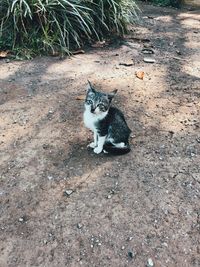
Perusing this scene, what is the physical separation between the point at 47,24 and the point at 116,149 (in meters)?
3.01

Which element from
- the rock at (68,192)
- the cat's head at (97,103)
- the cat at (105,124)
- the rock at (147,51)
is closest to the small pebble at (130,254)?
the rock at (68,192)

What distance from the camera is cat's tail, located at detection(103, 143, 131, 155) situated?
3971mm

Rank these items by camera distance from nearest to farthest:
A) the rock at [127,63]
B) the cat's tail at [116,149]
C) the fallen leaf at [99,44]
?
the cat's tail at [116,149] → the rock at [127,63] → the fallen leaf at [99,44]

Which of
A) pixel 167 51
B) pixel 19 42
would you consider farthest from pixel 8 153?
pixel 167 51

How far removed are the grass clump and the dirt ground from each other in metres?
0.34

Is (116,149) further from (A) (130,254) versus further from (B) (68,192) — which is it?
(A) (130,254)

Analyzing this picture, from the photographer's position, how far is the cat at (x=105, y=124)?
3.72 meters

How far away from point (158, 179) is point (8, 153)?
1510 millimetres

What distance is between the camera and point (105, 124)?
382 centimetres

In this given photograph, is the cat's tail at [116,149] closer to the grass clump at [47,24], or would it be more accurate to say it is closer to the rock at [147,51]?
the grass clump at [47,24]

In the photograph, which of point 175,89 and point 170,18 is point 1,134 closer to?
point 175,89

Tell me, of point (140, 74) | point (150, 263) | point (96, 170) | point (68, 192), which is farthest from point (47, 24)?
point (150, 263)

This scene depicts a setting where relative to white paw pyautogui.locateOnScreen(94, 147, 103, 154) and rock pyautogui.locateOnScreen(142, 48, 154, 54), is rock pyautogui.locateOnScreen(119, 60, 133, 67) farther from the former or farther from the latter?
white paw pyautogui.locateOnScreen(94, 147, 103, 154)

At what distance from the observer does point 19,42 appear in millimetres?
6242
